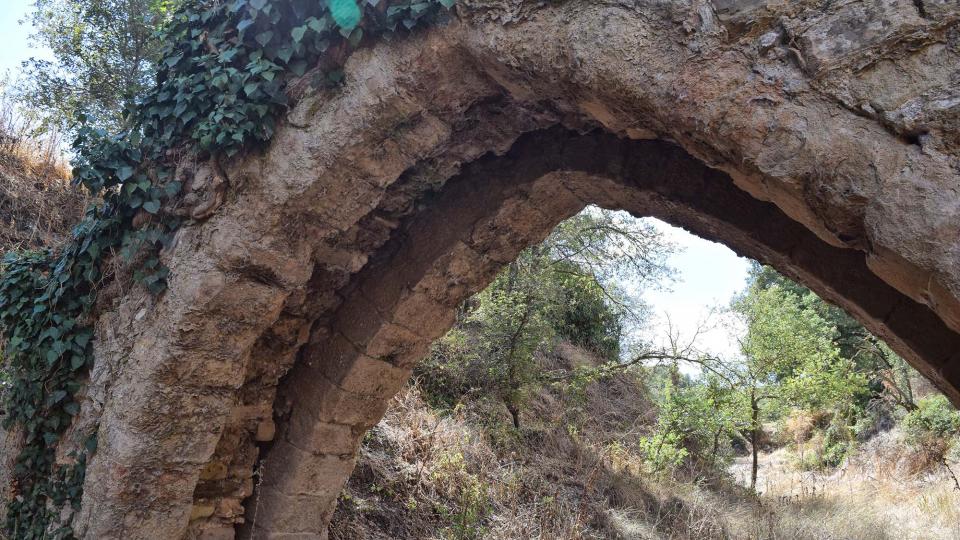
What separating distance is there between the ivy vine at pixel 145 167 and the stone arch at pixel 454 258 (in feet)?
3.29

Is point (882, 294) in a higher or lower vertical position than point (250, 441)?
higher

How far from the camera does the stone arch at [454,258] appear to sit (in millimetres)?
2924

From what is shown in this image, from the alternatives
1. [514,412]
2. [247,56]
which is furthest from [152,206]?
[514,412]

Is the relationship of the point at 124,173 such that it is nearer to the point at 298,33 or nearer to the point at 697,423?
the point at 298,33

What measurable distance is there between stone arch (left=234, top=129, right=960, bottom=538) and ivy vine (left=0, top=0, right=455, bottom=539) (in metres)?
1.00

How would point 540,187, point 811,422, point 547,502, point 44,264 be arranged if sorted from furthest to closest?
point 811,422 < point 547,502 < point 44,264 < point 540,187

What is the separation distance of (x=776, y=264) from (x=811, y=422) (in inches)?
454

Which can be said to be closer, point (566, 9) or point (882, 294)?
point (566, 9)

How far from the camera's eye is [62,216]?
6.74 meters

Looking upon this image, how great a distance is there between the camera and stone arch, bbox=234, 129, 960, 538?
292 cm

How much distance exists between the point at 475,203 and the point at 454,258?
316mm

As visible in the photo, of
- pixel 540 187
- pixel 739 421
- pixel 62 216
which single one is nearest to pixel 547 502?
pixel 540 187

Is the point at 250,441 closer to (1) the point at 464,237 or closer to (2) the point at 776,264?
(1) the point at 464,237

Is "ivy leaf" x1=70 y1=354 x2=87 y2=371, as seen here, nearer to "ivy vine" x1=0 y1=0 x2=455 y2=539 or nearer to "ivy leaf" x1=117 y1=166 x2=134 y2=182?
"ivy vine" x1=0 y1=0 x2=455 y2=539
